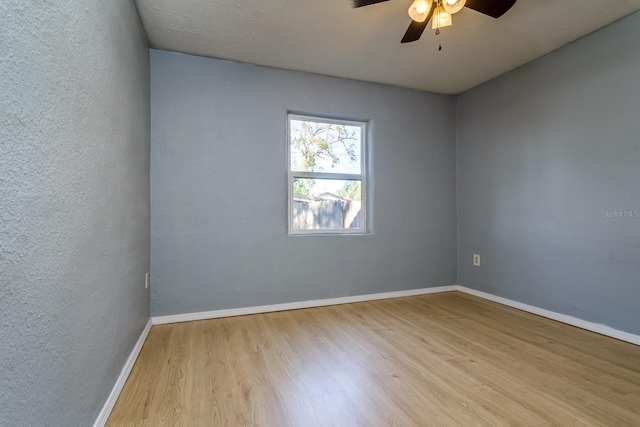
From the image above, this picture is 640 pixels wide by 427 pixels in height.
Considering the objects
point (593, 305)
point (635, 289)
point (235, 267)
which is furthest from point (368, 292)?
point (635, 289)

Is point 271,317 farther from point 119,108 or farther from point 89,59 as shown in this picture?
point 89,59

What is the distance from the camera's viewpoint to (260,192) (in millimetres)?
2777

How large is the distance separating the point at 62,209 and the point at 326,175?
93.1 inches

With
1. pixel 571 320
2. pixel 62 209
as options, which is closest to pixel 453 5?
pixel 62 209

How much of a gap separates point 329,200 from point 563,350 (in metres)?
2.22

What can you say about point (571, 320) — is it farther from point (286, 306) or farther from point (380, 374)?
point (286, 306)

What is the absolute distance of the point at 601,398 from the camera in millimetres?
1473

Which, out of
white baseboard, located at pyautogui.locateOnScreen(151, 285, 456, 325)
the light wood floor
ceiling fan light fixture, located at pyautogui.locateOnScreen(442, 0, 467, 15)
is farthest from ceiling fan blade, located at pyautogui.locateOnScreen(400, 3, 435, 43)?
white baseboard, located at pyautogui.locateOnScreen(151, 285, 456, 325)

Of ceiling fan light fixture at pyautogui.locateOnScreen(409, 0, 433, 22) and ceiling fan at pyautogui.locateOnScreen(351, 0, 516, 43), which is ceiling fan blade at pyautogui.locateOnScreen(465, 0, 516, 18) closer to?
ceiling fan at pyautogui.locateOnScreen(351, 0, 516, 43)

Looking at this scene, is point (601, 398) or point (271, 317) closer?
point (601, 398)

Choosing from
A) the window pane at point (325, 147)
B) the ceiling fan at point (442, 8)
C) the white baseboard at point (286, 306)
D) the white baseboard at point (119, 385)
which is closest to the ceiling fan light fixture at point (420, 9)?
the ceiling fan at point (442, 8)

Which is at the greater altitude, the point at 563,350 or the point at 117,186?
the point at 117,186

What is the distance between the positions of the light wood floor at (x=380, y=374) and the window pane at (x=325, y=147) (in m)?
1.54

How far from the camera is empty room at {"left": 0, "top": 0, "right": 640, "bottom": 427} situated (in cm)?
95
